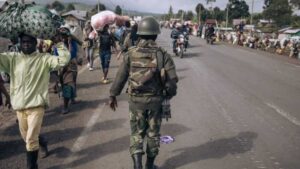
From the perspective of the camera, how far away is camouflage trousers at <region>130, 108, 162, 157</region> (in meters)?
4.64

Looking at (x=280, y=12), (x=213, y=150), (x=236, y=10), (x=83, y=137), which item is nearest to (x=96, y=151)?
(x=83, y=137)

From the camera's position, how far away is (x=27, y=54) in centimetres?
460

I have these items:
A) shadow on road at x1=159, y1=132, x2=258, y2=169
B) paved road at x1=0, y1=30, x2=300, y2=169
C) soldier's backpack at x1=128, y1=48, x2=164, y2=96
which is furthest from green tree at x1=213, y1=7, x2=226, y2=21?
soldier's backpack at x1=128, y1=48, x2=164, y2=96

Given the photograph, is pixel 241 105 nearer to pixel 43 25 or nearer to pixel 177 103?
pixel 177 103

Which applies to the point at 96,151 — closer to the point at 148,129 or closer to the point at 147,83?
the point at 148,129

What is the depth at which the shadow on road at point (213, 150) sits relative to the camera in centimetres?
538

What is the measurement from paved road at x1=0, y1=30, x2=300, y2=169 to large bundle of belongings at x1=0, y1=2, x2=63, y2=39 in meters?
1.72

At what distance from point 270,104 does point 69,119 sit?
4.46 m

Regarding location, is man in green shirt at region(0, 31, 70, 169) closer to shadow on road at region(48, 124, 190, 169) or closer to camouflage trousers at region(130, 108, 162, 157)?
shadow on road at region(48, 124, 190, 169)

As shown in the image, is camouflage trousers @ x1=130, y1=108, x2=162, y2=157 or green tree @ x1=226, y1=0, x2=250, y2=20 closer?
camouflage trousers @ x1=130, y1=108, x2=162, y2=157

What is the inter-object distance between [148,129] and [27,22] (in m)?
1.87

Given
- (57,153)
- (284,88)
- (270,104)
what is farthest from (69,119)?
(284,88)

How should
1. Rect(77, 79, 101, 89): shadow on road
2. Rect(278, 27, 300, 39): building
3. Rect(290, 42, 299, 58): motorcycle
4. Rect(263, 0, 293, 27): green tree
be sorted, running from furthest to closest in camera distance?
Rect(263, 0, 293, 27): green tree
Rect(278, 27, 300, 39): building
Rect(290, 42, 299, 58): motorcycle
Rect(77, 79, 101, 89): shadow on road

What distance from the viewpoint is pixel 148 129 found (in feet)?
15.5
